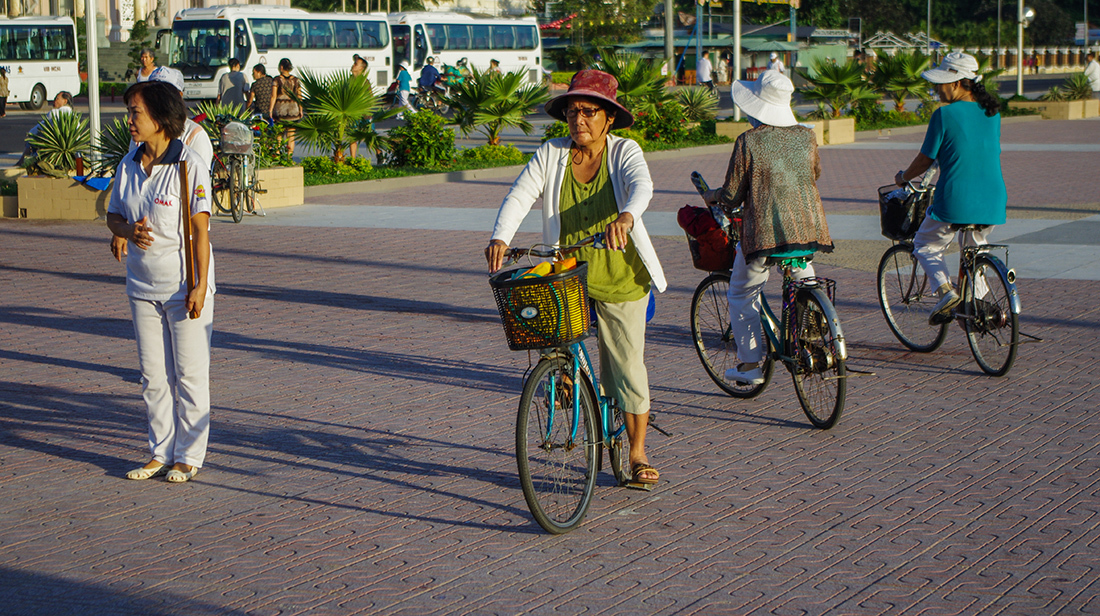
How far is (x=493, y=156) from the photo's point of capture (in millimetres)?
21938

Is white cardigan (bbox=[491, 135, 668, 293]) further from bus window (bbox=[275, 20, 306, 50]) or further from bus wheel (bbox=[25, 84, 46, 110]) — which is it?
bus wheel (bbox=[25, 84, 46, 110])

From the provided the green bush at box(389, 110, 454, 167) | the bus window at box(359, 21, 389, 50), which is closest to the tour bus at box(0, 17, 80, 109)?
the bus window at box(359, 21, 389, 50)

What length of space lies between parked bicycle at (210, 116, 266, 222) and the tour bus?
27292 mm

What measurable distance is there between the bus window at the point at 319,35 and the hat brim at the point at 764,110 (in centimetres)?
3639

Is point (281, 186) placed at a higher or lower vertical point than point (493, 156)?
lower

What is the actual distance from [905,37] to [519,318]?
90.0 m

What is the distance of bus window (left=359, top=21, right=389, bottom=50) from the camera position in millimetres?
42688

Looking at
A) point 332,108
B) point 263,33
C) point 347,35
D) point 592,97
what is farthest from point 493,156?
point 347,35

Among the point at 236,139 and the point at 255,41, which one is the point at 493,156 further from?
the point at 255,41

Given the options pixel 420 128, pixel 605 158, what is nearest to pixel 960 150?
pixel 605 158

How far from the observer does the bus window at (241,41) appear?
38000mm

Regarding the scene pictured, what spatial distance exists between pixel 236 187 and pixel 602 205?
10.7 meters

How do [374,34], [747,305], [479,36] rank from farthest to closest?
1. [479,36]
2. [374,34]
3. [747,305]

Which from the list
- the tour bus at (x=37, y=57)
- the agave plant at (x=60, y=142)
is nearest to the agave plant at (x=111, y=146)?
the agave plant at (x=60, y=142)
